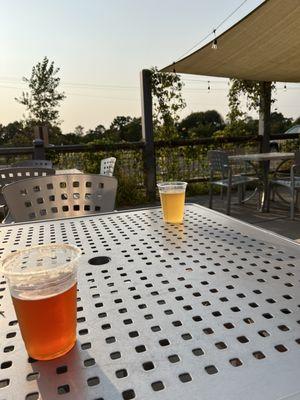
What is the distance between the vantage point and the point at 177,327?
22.9 inches

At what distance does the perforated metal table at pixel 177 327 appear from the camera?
449mm

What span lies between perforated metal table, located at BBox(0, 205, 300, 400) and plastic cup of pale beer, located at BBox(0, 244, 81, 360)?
0.07 ft

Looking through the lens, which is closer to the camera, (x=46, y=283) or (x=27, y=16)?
(x=46, y=283)

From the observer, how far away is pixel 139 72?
6090mm

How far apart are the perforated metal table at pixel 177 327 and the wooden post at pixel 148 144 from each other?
202 inches

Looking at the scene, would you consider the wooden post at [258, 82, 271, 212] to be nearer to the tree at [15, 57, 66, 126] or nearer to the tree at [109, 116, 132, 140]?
the tree at [109, 116, 132, 140]

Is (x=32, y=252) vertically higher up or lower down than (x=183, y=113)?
lower down

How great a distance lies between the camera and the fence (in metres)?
5.78

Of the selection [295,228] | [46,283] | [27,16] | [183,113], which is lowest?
[295,228]

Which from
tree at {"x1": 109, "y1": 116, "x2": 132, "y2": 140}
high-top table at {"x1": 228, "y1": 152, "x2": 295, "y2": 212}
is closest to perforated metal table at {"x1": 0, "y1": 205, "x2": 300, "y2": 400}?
high-top table at {"x1": 228, "y1": 152, "x2": 295, "y2": 212}

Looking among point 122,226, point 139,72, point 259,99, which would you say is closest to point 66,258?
point 122,226

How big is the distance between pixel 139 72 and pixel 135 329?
6.08m

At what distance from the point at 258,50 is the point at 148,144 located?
2415 millimetres

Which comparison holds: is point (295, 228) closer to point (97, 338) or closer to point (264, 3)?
point (264, 3)
